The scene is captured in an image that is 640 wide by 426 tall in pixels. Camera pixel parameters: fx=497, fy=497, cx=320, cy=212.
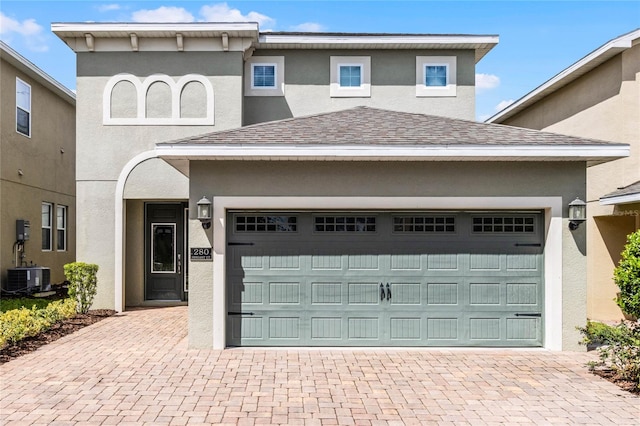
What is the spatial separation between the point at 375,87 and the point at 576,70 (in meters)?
4.88

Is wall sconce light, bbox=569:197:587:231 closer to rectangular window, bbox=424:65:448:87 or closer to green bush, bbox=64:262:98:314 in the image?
rectangular window, bbox=424:65:448:87

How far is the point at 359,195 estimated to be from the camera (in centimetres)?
808

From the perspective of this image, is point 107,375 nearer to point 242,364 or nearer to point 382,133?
point 242,364

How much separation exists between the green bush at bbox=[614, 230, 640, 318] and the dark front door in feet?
32.8

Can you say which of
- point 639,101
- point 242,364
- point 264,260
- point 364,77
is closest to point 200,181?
point 264,260

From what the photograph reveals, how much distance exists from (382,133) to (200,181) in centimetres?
309

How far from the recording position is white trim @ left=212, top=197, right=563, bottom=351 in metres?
8.00

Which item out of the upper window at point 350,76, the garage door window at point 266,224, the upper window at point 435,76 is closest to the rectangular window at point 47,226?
the upper window at point 350,76

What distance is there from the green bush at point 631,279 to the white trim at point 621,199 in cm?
349

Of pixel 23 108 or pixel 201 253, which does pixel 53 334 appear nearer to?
pixel 201 253

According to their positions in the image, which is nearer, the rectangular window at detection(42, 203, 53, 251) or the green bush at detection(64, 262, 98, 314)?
the green bush at detection(64, 262, 98, 314)

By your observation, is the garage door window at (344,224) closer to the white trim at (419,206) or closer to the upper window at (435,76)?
the white trim at (419,206)

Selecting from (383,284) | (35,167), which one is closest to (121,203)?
(35,167)

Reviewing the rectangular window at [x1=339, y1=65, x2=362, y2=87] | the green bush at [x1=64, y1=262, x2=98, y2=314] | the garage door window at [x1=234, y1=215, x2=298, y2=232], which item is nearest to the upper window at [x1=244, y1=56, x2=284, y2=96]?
the rectangular window at [x1=339, y1=65, x2=362, y2=87]
